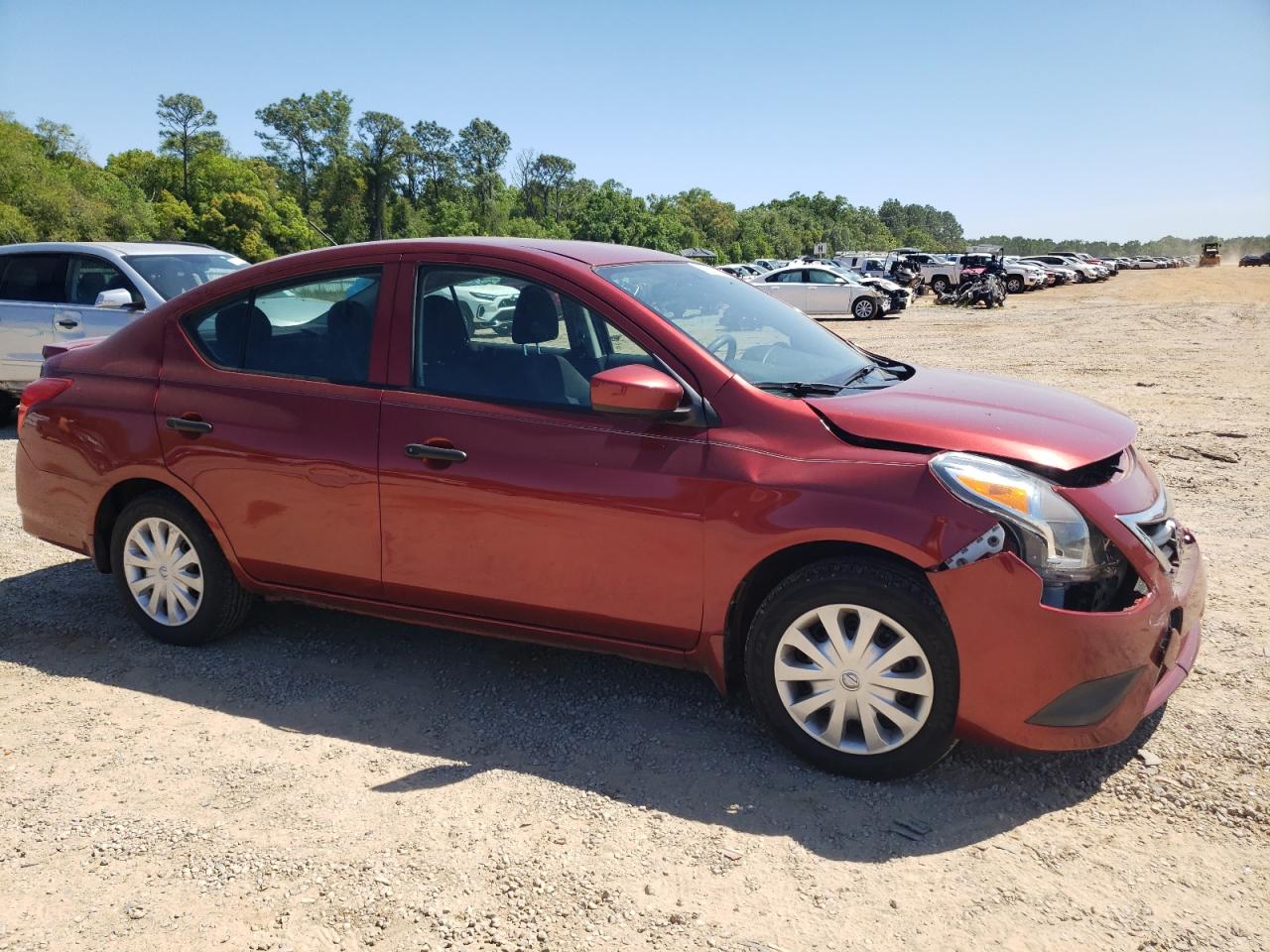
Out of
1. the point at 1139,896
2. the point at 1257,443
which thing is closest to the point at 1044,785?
the point at 1139,896

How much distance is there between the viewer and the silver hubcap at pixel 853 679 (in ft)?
10.2

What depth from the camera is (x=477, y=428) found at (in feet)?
11.8

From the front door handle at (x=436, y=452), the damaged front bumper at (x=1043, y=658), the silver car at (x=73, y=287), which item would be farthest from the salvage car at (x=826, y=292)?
the damaged front bumper at (x=1043, y=658)

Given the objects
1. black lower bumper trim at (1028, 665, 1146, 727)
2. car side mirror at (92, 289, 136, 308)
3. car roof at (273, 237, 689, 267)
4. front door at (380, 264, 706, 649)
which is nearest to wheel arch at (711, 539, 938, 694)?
front door at (380, 264, 706, 649)

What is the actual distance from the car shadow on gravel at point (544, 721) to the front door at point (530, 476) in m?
0.41

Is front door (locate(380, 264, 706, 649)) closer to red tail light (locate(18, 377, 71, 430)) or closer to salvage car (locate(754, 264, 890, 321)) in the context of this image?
red tail light (locate(18, 377, 71, 430))

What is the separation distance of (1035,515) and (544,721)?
1.90 metres

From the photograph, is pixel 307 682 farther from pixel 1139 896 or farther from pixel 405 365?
pixel 1139 896

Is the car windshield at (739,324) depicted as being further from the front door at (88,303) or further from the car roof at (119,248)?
the car roof at (119,248)

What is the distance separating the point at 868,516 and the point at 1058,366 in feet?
47.1

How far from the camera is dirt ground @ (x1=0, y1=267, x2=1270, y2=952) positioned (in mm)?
2598

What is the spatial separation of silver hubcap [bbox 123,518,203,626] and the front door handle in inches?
50.6

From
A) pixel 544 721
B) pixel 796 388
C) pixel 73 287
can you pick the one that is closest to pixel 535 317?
pixel 796 388

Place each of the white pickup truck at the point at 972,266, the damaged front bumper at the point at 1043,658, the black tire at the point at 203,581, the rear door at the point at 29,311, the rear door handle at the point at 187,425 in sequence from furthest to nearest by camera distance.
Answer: the white pickup truck at the point at 972,266
the rear door at the point at 29,311
the black tire at the point at 203,581
the rear door handle at the point at 187,425
the damaged front bumper at the point at 1043,658
